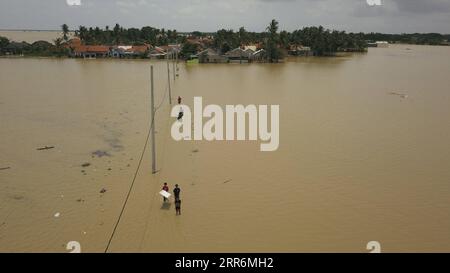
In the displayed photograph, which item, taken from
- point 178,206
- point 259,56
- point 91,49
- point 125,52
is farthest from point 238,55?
point 178,206

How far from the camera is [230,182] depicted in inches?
516

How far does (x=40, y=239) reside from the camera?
31.0ft

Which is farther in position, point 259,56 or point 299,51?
point 299,51

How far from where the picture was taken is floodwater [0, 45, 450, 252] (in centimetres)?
973

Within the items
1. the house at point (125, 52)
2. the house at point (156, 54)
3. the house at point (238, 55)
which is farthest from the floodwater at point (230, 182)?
the house at point (125, 52)

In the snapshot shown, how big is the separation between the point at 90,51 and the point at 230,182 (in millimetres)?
61613

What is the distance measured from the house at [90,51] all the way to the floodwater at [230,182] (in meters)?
44.7

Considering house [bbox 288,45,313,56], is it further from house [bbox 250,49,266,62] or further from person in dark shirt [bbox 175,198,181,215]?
person in dark shirt [bbox 175,198,181,215]

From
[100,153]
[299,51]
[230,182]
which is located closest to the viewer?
[230,182]

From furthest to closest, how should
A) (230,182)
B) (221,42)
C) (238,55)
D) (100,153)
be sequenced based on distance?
1. (221,42)
2. (238,55)
3. (100,153)
4. (230,182)

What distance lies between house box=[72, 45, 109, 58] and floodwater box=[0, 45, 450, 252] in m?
44.7

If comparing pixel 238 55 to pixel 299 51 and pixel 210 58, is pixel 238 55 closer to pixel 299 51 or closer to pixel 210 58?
pixel 210 58

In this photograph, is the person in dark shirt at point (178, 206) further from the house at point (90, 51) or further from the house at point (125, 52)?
the house at point (90, 51)
